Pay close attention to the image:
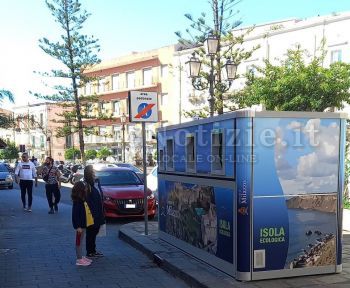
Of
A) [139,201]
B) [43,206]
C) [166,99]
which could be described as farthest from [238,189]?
[166,99]

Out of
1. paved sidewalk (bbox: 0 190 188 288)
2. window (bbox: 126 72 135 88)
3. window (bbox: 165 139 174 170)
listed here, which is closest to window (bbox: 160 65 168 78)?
window (bbox: 126 72 135 88)

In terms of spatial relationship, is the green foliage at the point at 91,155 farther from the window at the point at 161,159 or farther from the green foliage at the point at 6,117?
the window at the point at 161,159

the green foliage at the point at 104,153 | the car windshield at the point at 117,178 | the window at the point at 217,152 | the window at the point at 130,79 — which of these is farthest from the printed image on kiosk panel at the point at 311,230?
the window at the point at 130,79

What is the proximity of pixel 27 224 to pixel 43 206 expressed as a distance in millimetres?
4629

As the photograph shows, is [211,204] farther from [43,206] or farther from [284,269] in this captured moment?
[43,206]

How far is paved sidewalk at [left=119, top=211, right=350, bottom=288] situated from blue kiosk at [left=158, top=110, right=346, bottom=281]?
4.6 inches

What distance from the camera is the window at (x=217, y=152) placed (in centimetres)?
653

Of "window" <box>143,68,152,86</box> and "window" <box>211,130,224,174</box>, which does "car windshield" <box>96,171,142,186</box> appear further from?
"window" <box>143,68,152,86</box>

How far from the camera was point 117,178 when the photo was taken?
47.5ft

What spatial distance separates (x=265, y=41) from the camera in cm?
3659

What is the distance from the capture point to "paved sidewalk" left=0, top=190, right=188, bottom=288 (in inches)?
265

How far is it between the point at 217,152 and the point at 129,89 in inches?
1903

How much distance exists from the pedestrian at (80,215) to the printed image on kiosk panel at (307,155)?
3.23 metres

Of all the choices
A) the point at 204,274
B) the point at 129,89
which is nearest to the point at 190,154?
the point at 204,274
